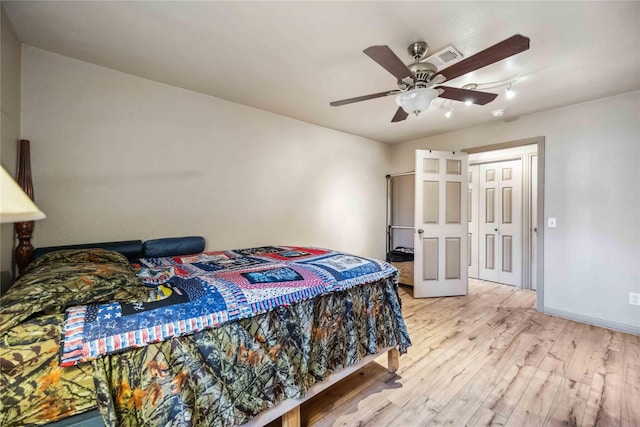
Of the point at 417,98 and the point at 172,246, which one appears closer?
the point at 417,98

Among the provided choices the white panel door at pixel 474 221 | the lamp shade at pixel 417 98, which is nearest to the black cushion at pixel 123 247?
the lamp shade at pixel 417 98

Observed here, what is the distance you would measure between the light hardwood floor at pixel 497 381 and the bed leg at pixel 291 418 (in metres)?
0.20

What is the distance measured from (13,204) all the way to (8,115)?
168 cm

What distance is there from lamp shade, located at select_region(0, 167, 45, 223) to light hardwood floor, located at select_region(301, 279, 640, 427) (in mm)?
1657

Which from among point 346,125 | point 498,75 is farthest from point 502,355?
point 346,125

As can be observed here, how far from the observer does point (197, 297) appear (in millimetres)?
1193

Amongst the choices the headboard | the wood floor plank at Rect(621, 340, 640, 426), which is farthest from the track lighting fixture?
the headboard

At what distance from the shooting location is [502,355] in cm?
228

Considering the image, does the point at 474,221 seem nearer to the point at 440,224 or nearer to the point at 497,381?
the point at 440,224

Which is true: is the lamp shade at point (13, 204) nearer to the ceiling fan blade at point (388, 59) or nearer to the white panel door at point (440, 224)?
the ceiling fan blade at point (388, 59)

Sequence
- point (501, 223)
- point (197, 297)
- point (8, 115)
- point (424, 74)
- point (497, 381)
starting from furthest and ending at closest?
1. point (501, 223)
2. point (497, 381)
3. point (424, 74)
4. point (8, 115)
5. point (197, 297)

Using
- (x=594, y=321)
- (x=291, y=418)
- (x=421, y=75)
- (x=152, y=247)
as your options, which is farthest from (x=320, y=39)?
(x=594, y=321)

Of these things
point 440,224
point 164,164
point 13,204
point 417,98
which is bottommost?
point 440,224

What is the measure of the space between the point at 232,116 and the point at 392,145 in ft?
9.68
